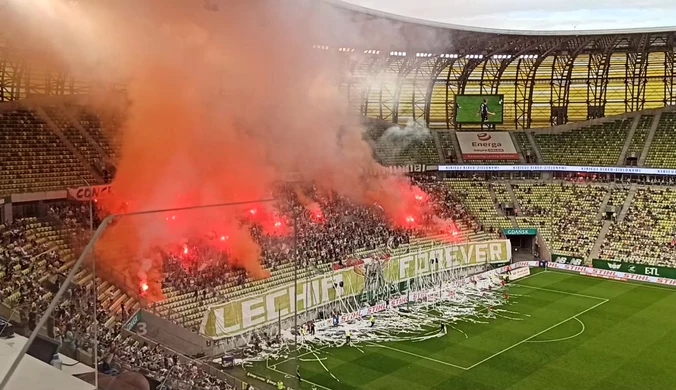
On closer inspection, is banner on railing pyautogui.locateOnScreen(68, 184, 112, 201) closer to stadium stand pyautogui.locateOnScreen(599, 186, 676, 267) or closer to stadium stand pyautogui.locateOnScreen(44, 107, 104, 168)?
stadium stand pyautogui.locateOnScreen(44, 107, 104, 168)

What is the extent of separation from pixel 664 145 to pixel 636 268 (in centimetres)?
1315

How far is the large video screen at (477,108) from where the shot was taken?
Result: 48.3m

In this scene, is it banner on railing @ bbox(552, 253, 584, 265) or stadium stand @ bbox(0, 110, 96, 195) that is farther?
banner on railing @ bbox(552, 253, 584, 265)

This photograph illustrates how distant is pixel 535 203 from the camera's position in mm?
44875

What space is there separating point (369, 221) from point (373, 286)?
5.63m

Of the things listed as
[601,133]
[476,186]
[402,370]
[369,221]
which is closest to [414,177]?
[476,186]

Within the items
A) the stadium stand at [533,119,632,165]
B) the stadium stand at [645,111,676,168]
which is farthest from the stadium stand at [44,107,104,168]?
the stadium stand at [645,111,676,168]

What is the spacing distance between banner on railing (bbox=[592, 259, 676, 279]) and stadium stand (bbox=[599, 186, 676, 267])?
2.67 feet

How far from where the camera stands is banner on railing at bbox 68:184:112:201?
19362 mm

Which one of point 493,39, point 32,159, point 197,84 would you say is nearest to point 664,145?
point 493,39

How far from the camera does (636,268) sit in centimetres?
3694

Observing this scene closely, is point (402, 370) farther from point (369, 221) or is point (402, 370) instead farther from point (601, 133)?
point (601, 133)

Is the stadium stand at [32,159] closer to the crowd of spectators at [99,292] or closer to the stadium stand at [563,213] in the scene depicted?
the crowd of spectators at [99,292]

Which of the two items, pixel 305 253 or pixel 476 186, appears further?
pixel 476 186
